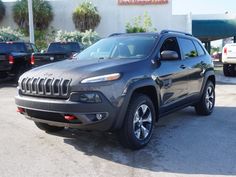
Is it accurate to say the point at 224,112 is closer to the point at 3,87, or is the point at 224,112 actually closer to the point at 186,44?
the point at 186,44

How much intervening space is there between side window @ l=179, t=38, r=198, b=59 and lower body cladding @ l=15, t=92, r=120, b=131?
2616 millimetres

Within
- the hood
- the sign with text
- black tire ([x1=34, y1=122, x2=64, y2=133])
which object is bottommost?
black tire ([x1=34, y1=122, x2=64, y2=133])

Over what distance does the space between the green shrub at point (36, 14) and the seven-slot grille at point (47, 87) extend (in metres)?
26.1

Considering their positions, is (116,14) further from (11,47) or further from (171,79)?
(171,79)

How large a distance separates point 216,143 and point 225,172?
4.09 ft

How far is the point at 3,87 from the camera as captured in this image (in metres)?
13.5

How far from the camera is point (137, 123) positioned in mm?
5320

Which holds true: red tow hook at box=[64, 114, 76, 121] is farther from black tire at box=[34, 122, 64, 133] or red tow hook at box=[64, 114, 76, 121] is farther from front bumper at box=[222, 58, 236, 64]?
front bumper at box=[222, 58, 236, 64]

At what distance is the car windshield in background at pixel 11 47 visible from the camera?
1398 cm

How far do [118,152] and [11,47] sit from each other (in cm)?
1030

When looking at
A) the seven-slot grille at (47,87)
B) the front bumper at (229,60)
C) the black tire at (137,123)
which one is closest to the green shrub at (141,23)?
the front bumper at (229,60)

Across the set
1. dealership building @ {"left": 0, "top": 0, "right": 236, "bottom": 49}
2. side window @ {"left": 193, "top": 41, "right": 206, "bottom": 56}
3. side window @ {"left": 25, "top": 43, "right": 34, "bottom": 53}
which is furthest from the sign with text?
side window @ {"left": 193, "top": 41, "right": 206, "bottom": 56}

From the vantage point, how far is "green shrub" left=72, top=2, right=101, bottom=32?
1194 inches

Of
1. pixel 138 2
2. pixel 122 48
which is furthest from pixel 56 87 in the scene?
pixel 138 2
